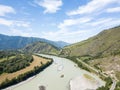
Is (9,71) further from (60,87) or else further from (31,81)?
(60,87)

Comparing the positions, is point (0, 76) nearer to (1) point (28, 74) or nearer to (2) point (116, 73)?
(1) point (28, 74)

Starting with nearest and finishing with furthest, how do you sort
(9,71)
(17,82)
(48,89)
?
1. (48,89)
2. (17,82)
3. (9,71)

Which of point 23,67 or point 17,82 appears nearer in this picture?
point 17,82

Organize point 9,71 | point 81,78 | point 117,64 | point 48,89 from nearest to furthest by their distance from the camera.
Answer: point 48,89
point 81,78
point 9,71
point 117,64

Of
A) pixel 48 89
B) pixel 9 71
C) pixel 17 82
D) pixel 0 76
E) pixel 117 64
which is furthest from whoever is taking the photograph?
pixel 117 64

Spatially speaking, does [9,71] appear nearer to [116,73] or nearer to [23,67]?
[23,67]

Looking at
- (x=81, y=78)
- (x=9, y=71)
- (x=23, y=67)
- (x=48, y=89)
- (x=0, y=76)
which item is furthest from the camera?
(x=23, y=67)

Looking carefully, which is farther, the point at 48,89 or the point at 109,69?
the point at 109,69

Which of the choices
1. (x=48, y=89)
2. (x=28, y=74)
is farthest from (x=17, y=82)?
(x=48, y=89)

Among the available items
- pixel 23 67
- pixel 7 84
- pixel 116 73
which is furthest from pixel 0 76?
pixel 116 73
